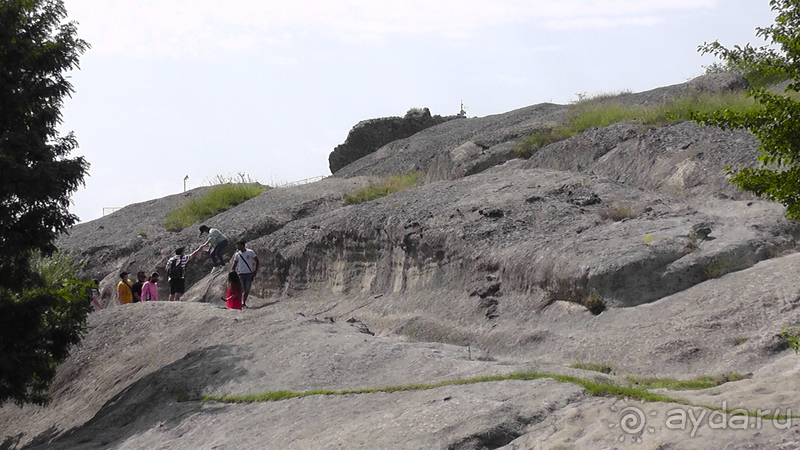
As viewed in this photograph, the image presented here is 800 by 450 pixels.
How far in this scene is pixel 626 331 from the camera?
1176cm

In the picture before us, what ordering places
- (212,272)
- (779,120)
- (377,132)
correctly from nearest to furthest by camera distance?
(779,120)
(212,272)
(377,132)

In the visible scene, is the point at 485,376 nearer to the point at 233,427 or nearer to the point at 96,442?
the point at 233,427

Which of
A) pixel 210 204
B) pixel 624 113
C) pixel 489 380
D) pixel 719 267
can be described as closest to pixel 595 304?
pixel 719 267

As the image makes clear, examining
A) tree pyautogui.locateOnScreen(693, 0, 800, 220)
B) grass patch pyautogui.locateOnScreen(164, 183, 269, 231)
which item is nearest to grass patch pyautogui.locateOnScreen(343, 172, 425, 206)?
grass patch pyautogui.locateOnScreen(164, 183, 269, 231)

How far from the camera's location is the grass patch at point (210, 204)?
30078mm

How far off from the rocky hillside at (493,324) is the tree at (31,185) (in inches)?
61.8

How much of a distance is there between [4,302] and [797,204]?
38.5ft

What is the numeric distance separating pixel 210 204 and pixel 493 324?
19.2 m

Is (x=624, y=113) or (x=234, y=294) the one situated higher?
(x=624, y=113)

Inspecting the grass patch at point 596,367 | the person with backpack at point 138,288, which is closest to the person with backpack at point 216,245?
the person with backpack at point 138,288

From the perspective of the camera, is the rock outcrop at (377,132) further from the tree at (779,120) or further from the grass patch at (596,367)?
the tree at (779,120)

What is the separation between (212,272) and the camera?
2239 centimetres

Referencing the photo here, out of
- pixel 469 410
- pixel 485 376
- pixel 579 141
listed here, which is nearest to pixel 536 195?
pixel 579 141

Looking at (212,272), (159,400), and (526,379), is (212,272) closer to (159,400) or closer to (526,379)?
(159,400)
